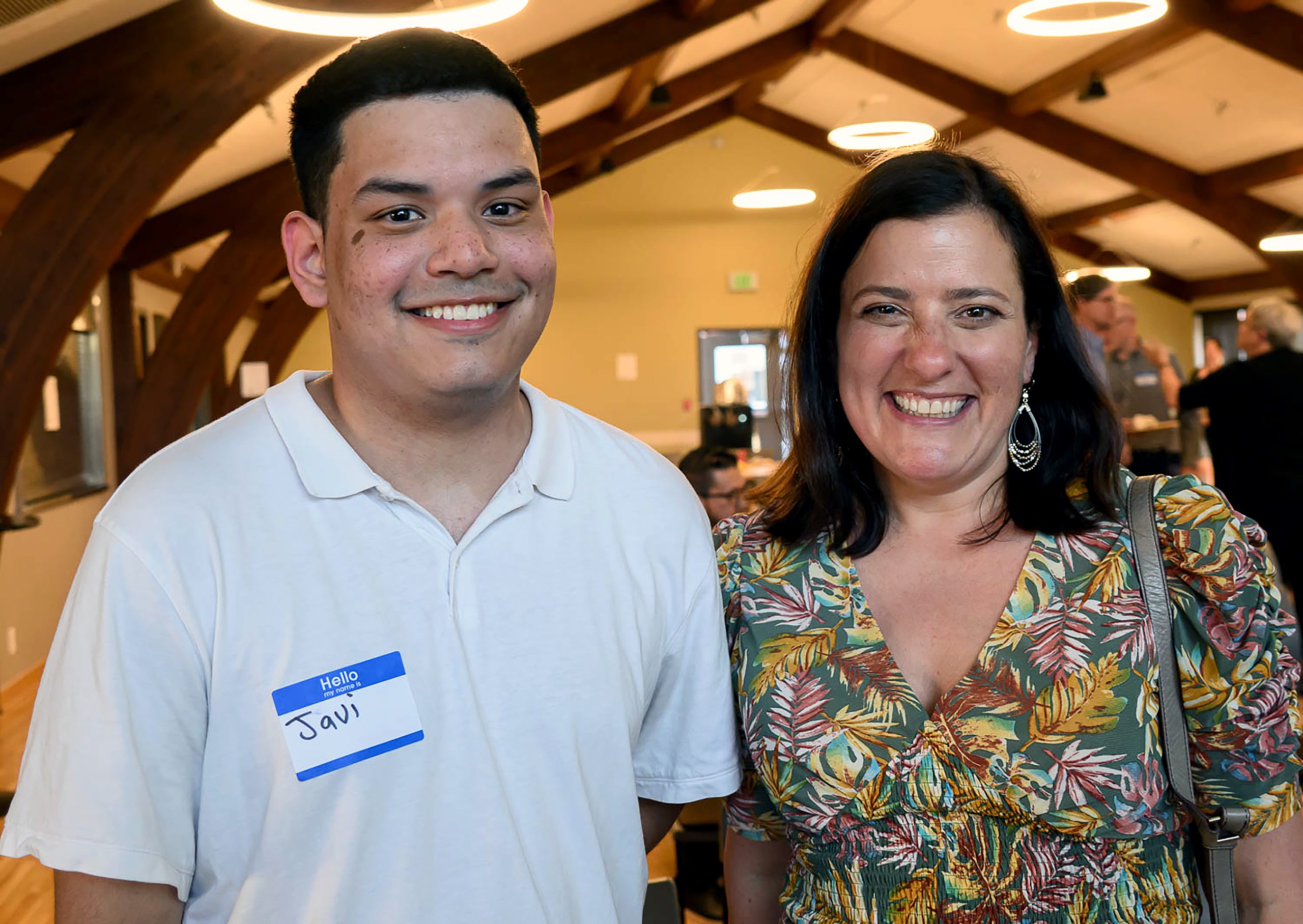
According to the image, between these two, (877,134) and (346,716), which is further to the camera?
(877,134)

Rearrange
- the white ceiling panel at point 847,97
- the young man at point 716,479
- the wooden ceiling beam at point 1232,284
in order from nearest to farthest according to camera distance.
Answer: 1. the young man at point 716,479
2. the white ceiling panel at point 847,97
3. the wooden ceiling beam at point 1232,284

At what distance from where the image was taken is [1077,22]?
5.84m

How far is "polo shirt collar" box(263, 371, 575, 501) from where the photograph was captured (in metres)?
1.33

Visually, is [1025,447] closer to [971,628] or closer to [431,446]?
[971,628]

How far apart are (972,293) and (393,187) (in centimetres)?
77

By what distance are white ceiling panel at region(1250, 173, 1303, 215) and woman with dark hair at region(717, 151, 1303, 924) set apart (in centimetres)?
1019

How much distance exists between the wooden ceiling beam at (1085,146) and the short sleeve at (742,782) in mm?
9737

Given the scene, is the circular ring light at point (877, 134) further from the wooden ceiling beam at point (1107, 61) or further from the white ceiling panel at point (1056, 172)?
the white ceiling panel at point (1056, 172)

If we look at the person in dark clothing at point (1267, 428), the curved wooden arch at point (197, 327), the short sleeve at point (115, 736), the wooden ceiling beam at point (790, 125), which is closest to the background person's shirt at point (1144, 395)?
the person in dark clothing at point (1267, 428)

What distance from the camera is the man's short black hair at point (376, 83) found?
4.34 feet

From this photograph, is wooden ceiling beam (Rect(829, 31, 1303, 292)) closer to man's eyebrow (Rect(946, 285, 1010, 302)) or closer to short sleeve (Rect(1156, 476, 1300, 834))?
man's eyebrow (Rect(946, 285, 1010, 302))

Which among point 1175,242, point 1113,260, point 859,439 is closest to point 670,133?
point 1113,260

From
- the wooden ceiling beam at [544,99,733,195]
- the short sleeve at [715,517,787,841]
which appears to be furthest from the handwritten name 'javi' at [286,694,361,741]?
the wooden ceiling beam at [544,99,733,195]

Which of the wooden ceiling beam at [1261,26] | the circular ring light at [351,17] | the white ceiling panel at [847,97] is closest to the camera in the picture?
the circular ring light at [351,17]
